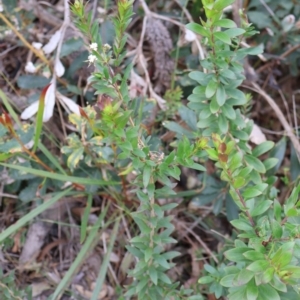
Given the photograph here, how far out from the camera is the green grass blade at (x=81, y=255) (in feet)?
4.98

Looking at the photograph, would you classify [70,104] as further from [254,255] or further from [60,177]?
[254,255]

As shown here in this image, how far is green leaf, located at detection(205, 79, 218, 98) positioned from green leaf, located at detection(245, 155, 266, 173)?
32 cm

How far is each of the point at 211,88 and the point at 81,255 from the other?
2.48ft

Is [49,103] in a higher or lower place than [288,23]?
higher

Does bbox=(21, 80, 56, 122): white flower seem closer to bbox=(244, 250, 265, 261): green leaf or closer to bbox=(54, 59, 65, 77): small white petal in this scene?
bbox=(54, 59, 65, 77): small white petal

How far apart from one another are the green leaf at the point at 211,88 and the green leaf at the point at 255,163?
32 cm

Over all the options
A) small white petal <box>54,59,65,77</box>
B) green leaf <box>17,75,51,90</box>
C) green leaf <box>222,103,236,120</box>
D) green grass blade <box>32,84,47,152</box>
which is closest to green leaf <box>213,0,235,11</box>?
green leaf <box>222,103,236,120</box>

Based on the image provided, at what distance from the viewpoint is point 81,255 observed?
5.20ft

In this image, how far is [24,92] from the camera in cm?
198

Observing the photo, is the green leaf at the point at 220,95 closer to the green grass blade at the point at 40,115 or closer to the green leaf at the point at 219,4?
the green leaf at the point at 219,4

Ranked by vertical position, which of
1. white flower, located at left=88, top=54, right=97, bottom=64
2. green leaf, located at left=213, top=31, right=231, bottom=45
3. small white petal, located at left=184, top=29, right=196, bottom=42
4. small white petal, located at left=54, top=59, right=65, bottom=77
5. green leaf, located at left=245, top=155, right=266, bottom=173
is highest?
white flower, located at left=88, top=54, right=97, bottom=64

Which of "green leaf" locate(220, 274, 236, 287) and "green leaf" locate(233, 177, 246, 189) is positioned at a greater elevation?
"green leaf" locate(233, 177, 246, 189)

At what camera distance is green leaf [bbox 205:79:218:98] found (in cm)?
130

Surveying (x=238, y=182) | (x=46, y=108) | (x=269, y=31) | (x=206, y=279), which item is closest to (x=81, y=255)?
(x=206, y=279)
